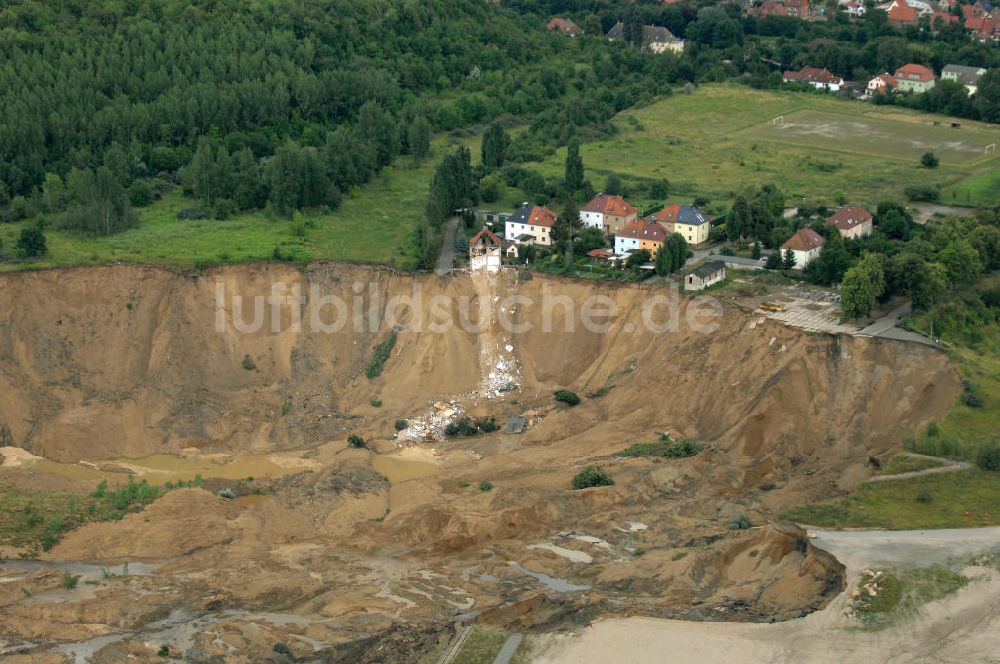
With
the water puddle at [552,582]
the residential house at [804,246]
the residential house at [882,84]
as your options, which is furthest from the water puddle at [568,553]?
the residential house at [882,84]

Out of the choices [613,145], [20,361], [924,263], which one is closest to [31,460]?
[20,361]

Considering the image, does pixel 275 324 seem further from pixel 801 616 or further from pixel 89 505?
pixel 801 616

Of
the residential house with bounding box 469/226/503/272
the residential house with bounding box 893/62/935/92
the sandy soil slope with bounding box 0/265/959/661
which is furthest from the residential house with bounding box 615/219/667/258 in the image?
the residential house with bounding box 893/62/935/92

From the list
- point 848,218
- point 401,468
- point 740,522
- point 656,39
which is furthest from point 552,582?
point 656,39

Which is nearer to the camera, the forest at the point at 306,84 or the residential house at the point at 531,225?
the residential house at the point at 531,225

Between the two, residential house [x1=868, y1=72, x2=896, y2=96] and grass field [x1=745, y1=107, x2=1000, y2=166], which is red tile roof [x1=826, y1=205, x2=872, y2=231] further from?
residential house [x1=868, y1=72, x2=896, y2=96]

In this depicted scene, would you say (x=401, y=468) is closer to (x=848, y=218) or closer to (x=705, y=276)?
(x=705, y=276)

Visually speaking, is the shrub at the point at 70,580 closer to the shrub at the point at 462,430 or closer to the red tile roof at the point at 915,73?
the shrub at the point at 462,430
